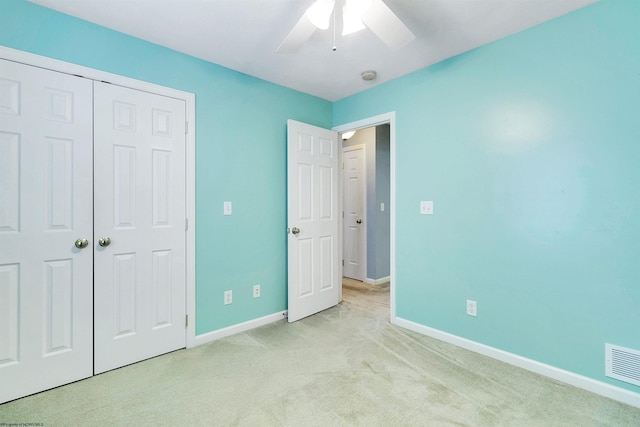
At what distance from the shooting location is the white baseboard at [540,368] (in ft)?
5.54

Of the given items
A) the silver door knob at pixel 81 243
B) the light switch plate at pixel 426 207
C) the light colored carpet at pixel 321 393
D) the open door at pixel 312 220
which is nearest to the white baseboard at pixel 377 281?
the open door at pixel 312 220

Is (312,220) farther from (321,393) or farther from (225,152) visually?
(321,393)

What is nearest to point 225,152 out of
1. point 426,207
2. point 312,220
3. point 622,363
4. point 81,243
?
point 312,220

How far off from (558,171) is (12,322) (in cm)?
351

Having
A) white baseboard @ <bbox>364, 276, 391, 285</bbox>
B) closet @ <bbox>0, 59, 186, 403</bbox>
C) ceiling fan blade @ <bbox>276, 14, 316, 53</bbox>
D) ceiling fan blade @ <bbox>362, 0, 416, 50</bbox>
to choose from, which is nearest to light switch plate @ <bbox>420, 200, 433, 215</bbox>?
ceiling fan blade @ <bbox>362, 0, 416, 50</bbox>

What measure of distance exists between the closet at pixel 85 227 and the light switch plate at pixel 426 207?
6.67ft

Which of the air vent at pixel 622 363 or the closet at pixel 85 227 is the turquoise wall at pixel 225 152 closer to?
the closet at pixel 85 227

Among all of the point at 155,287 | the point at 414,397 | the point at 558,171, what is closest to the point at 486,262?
the point at 558,171

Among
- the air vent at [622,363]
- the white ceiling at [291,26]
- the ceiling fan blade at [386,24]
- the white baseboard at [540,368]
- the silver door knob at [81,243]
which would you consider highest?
the white ceiling at [291,26]

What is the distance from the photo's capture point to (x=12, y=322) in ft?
5.54

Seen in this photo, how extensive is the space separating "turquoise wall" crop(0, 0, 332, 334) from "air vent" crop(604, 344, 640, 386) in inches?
96.3

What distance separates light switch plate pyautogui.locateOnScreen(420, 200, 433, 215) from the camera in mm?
2549

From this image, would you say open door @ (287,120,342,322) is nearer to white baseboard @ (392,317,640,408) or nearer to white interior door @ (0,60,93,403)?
white baseboard @ (392,317,640,408)

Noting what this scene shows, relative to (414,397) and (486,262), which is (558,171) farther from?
(414,397)
